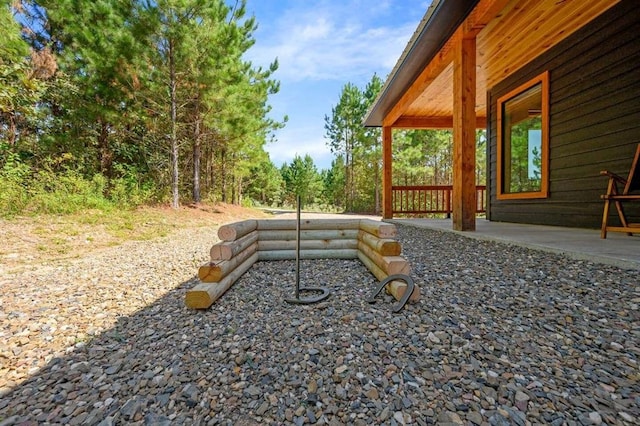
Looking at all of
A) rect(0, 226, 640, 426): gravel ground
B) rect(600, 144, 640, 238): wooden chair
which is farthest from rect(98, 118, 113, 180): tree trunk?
rect(600, 144, 640, 238): wooden chair

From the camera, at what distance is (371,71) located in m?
17.2

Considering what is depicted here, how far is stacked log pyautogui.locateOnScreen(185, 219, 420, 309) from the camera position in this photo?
211 cm

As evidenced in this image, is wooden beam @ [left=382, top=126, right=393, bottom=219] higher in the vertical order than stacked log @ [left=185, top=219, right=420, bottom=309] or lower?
higher

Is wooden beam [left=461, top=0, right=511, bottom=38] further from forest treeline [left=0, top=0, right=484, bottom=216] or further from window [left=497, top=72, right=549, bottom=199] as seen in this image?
forest treeline [left=0, top=0, right=484, bottom=216]

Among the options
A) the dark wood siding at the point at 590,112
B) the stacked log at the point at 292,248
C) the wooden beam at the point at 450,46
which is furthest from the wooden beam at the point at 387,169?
the stacked log at the point at 292,248

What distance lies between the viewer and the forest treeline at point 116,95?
6719 millimetres

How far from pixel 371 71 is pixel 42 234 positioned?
55.9 ft

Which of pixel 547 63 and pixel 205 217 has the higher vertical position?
pixel 547 63

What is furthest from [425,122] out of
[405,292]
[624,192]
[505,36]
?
[405,292]

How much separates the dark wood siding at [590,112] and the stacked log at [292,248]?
3.05m

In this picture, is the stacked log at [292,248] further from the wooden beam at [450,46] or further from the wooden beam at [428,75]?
the wooden beam at [428,75]

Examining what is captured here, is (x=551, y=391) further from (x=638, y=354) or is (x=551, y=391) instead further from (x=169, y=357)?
(x=169, y=357)

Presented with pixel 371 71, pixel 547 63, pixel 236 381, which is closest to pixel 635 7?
pixel 547 63

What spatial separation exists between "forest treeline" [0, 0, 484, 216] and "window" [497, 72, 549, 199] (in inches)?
272
